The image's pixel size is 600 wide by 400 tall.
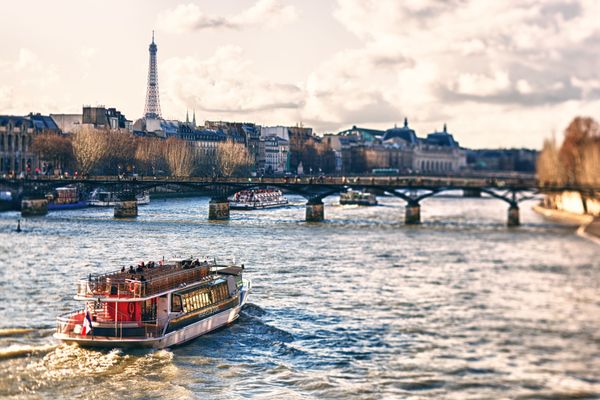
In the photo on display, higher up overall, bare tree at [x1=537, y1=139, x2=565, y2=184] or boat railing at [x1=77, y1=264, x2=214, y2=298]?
bare tree at [x1=537, y1=139, x2=565, y2=184]

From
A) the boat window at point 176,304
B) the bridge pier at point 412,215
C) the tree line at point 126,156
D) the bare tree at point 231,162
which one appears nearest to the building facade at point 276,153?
the bare tree at point 231,162

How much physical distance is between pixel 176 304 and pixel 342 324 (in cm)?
426

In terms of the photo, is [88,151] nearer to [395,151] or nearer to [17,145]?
[17,145]

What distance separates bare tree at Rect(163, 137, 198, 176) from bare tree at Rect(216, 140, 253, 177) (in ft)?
9.91

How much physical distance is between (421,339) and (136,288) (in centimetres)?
682

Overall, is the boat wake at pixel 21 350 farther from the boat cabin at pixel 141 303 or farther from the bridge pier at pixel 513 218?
the bridge pier at pixel 513 218

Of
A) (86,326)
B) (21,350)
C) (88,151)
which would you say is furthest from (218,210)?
(21,350)

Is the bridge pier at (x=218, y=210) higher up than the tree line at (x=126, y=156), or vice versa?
the tree line at (x=126, y=156)

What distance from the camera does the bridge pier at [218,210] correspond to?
199 feet

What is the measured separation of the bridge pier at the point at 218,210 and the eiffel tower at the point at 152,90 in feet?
230

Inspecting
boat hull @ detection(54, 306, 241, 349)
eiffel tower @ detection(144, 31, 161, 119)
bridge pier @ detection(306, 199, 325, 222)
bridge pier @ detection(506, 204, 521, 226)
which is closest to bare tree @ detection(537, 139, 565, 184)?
bridge pier @ detection(506, 204, 521, 226)

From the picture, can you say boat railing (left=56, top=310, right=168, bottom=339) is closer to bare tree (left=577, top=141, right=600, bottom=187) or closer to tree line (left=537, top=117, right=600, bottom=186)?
tree line (left=537, top=117, right=600, bottom=186)

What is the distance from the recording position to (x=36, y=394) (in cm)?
1794

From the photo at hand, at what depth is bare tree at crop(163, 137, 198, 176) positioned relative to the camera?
91.9m
